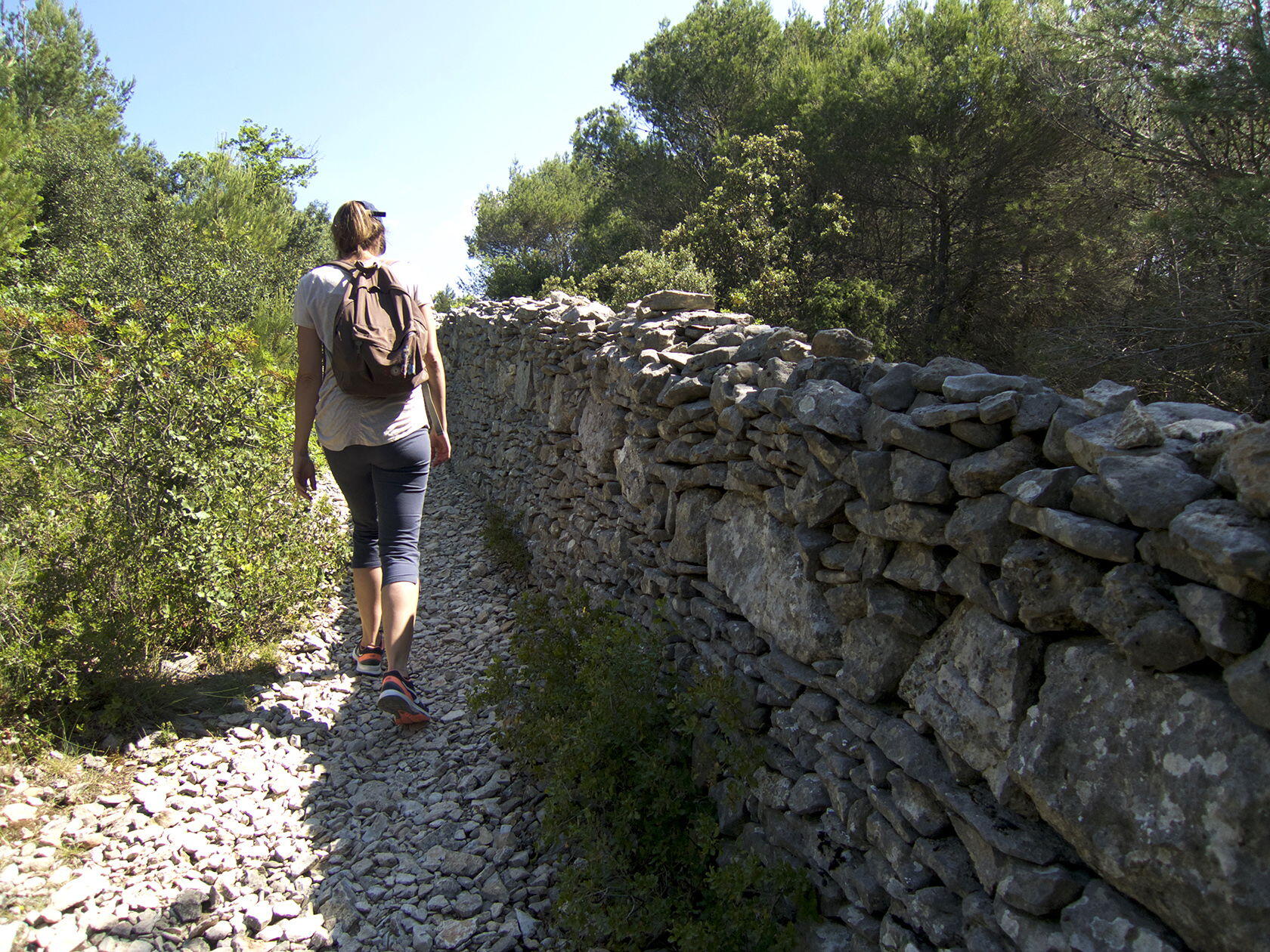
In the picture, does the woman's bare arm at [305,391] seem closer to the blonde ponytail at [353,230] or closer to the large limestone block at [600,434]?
the blonde ponytail at [353,230]

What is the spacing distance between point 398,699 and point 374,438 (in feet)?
3.87

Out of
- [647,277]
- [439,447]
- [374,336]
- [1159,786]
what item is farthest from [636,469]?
[647,277]

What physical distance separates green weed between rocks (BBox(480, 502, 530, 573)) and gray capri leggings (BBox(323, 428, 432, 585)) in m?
2.00

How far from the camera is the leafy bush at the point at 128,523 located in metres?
3.29

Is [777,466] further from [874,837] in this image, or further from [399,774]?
[399,774]

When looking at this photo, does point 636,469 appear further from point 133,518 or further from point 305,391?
point 133,518

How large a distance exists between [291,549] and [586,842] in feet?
9.42

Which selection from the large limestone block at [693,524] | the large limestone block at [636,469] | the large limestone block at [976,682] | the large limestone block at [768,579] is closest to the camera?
the large limestone block at [976,682]

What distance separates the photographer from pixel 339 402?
3506 millimetres

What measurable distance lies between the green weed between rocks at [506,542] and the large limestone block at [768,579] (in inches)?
107

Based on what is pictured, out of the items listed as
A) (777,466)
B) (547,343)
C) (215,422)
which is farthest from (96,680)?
(547,343)

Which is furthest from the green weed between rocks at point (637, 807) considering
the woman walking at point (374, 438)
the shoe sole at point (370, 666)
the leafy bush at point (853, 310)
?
the leafy bush at point (853, 310)

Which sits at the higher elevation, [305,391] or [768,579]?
[305,391]

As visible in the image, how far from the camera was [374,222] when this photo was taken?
370 centimetres
